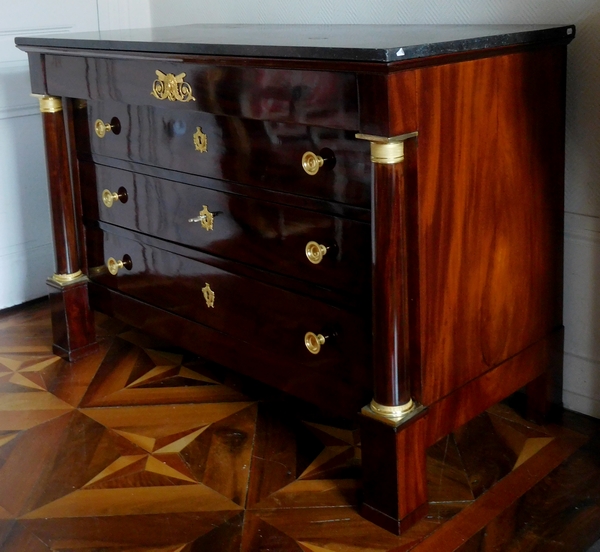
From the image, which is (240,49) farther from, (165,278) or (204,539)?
(204,539)

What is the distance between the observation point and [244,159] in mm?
1572

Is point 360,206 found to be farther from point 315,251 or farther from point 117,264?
point 117,264

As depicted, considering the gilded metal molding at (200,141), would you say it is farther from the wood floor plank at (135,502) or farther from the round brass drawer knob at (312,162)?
the wood floor plank at (135,502)

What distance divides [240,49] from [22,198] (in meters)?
1.44

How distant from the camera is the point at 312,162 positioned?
140 cm

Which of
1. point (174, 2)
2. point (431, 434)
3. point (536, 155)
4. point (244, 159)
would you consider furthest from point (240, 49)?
point (174, 2)

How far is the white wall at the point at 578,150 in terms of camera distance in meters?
1.60

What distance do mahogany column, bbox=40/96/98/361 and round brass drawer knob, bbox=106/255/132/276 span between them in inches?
5.6

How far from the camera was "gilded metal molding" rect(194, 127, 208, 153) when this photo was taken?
1.64 m

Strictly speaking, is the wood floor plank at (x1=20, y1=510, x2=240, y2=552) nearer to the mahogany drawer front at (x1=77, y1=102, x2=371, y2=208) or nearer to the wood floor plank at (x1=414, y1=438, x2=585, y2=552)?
the wood floor plank at (x1=414, y1=438, x2=585, y2=552)

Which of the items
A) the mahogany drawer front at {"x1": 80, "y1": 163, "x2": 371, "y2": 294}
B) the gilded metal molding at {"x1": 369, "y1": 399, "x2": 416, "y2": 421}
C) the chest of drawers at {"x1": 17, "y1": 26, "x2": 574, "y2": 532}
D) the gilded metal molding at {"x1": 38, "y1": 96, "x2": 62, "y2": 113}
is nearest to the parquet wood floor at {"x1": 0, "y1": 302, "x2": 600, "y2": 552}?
the chest of drawers at {"x1": 17, "y1": 26, "x2": 574, "y2": 532}

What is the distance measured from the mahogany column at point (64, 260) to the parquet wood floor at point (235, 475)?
14cm

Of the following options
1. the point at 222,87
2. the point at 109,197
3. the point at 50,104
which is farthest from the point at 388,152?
the point at 50,104

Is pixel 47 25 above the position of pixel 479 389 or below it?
above
